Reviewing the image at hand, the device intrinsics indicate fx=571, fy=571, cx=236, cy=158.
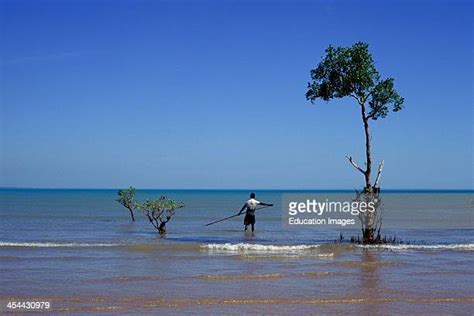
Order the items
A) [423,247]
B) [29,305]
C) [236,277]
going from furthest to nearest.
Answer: [423,247]
[236,277]
[29,305]

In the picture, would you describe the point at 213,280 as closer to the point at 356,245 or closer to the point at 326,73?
the point at 356,245

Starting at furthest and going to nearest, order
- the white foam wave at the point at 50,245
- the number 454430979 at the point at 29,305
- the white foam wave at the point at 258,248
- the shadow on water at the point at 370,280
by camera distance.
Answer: the white foam wave at the point at 50,245, the white foam wave at the point at 258,248, the number 454430979 at the point at 29,305, the shadow on water at the point at 370,280

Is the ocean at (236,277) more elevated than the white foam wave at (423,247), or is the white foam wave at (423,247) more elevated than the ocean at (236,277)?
the white foam wave at (423,247)

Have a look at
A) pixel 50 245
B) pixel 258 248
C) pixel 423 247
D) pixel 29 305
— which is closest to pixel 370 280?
pixel 258 248

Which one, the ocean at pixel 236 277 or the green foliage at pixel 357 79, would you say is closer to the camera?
the ocean at pixel 236 277

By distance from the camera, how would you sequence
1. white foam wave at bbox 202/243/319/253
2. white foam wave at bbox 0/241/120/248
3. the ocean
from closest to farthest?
the ocean, white foam wave at bbox 202/243/319/253, white foam wave at bbox 0/241/120/248

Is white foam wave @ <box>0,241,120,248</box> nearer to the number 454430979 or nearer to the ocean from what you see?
the ocean

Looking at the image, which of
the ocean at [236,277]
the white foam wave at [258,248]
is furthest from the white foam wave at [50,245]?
the white foam wave at [258,248]

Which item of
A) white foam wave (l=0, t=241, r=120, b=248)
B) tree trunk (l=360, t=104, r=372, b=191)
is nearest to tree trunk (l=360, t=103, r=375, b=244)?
tree trunk (l=360, t=104, r=372, b=191)

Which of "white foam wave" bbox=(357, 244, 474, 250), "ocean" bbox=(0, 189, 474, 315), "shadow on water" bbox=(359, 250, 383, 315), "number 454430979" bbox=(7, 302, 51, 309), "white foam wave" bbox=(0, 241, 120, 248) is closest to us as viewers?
"shadow on water" bbox=(359, 250, 383, 315)

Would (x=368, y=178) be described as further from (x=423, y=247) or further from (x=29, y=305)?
(x=29, y=305)

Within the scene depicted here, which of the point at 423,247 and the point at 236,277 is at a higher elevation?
the point at 423,247

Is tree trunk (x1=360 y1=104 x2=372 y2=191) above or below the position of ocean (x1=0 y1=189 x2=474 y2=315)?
above

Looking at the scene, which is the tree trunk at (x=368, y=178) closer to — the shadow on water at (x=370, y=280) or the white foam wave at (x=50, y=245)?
the shadow on water at (x=370, y=280)
